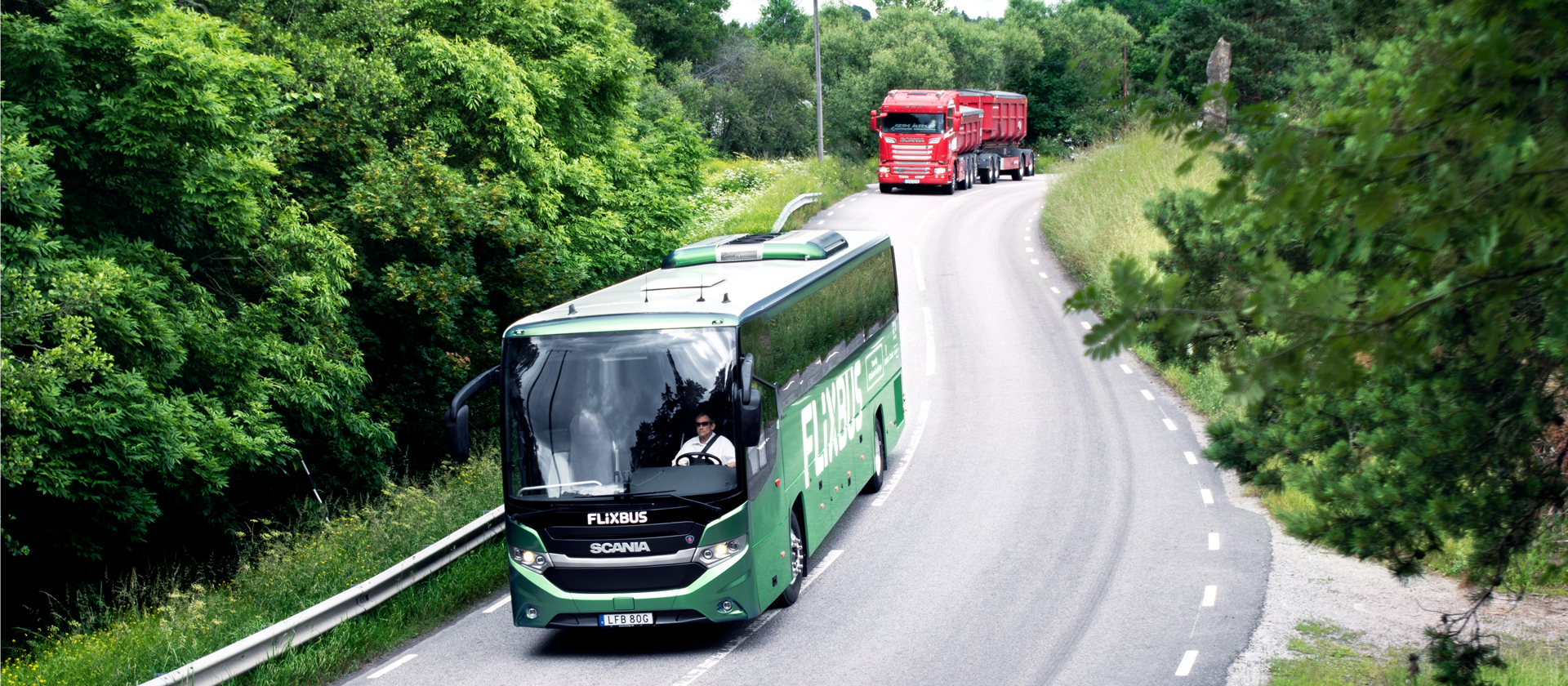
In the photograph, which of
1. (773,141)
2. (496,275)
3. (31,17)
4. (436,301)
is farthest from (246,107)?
(773,141)

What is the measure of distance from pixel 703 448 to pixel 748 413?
63 centimetres

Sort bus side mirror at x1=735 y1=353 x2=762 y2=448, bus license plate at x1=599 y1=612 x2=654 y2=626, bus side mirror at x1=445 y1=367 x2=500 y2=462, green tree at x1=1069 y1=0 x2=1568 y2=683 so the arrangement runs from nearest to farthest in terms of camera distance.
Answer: green tree at x1=1069 y1=0 x2=1568 y2=683, bus side mirror at x1=735 y1=353 x2=762 y2=448, bus side mirror at x1=445 y1=367 x2=500 y2=462, bus license plate at x1=599 y1=612 x2=654 y2=626

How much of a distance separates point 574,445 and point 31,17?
8774mm

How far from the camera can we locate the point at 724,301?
10836 mm

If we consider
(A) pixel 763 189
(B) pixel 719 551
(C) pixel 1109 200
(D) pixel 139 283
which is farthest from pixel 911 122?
(B) pixel 719 551

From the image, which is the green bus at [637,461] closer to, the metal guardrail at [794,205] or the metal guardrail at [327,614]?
the metal guardrail at [327,614]

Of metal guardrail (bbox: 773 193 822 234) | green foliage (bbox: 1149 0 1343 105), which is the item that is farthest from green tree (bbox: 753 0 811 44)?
metal guardrail (bbox: 773 193 822 234)

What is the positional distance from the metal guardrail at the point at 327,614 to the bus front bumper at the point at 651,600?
159 cm

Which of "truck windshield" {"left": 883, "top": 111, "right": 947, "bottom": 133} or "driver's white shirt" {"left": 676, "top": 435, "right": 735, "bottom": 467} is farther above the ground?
"truck windshield" {"left": 883, "top": 111, "right": 947, "bottom": 133}

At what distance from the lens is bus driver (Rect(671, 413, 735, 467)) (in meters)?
10.1

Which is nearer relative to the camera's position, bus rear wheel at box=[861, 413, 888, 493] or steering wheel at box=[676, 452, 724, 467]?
steering wheel at box=[676, 452, 724, 467]

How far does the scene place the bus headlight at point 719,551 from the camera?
10.2m

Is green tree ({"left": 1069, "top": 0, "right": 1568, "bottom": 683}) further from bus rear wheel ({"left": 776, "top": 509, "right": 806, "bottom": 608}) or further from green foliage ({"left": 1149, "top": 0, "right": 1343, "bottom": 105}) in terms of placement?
green foliage ({"left": 1149, "top": 0, "right": 1343, "bottom": 105})

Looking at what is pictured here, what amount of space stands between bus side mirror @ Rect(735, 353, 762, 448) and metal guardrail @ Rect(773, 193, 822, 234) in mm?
23327
